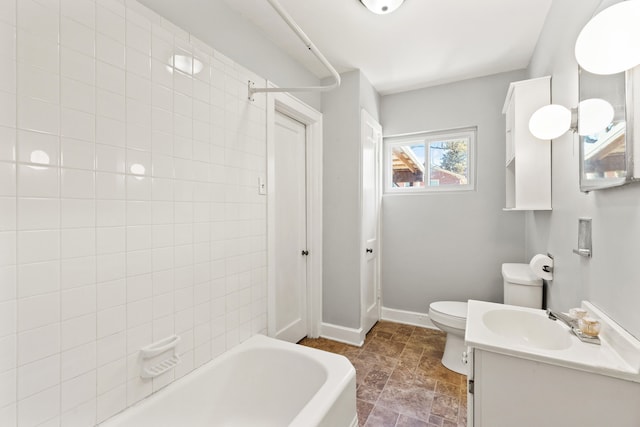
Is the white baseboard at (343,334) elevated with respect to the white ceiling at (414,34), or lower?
lower

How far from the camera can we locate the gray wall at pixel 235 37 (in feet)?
4.59

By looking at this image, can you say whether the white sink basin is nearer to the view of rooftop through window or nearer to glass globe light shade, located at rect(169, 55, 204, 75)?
the view of rooftop through window

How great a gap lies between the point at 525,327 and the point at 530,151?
1.12 metres

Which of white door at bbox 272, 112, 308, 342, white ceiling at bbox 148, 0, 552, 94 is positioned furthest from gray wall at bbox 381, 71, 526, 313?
white door at bbox 272, 112, 308, 342

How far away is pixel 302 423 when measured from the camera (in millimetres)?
1037

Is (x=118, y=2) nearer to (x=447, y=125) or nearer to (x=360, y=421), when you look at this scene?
(x=360, y=421)

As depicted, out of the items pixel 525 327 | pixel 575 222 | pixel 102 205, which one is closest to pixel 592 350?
pixel 525 327

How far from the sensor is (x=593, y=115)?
3.56ft

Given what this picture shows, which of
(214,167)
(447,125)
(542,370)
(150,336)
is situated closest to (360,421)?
(542,370)

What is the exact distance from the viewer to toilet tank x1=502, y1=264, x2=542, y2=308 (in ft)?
6.16

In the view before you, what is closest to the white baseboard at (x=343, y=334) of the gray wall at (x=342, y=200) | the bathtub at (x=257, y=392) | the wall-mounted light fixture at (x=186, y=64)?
the gray wall at (x=342, y=200)

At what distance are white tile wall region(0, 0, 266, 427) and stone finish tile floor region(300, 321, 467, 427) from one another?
1047 millimetres

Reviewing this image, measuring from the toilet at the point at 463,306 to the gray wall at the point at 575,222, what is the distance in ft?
0.51

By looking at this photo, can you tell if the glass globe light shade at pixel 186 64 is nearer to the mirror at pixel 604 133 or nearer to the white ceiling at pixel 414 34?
the white ceiling at pixel 414 34
